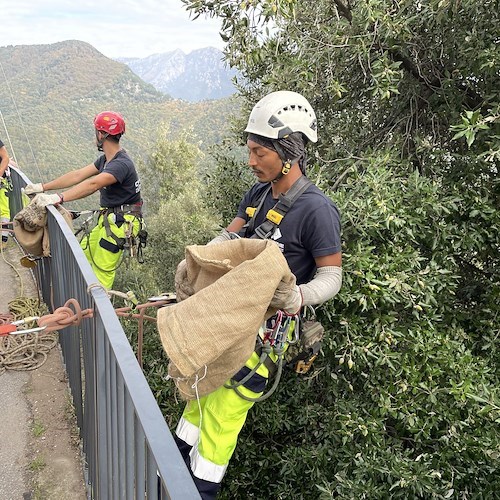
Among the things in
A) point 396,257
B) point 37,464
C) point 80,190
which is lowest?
point 37,464

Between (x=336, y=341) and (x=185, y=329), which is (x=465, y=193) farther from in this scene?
(x=185, y=329)

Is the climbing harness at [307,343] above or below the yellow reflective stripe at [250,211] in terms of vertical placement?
below

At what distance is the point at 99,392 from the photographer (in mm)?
2229

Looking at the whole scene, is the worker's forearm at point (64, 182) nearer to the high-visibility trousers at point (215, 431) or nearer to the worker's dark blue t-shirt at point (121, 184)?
the worker's dark blue t-shirt at point (121, 184)

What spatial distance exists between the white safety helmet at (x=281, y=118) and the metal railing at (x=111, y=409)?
123 cm

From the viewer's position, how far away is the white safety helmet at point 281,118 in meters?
2.80

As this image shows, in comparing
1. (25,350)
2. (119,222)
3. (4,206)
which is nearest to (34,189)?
(119,222)

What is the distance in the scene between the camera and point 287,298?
7.68ft

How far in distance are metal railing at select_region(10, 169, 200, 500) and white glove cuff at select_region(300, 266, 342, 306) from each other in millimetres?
979

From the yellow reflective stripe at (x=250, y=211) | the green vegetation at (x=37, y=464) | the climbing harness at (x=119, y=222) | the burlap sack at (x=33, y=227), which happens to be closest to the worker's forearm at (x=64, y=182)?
the climbing harness at (x=119, y=222)

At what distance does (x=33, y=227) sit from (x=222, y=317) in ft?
9.09

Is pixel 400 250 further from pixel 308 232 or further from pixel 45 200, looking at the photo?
pixel 45 200

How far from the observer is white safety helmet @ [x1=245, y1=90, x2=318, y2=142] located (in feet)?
9.20

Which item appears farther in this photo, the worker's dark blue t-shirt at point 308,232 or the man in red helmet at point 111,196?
the man in red helmet at point 111,196
